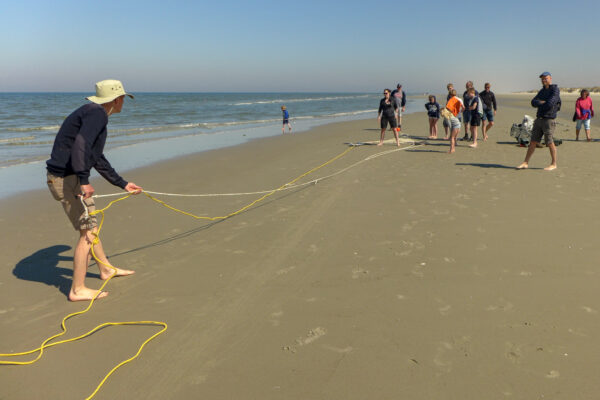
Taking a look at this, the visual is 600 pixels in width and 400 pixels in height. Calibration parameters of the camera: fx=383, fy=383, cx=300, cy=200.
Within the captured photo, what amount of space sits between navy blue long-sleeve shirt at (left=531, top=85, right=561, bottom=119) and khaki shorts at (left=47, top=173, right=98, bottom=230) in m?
8.03

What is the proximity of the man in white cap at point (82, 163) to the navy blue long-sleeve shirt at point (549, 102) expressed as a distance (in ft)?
25.2

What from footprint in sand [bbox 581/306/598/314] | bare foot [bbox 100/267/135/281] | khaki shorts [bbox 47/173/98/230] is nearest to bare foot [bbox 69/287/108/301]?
bare foot [bbox 100/267/135/281]

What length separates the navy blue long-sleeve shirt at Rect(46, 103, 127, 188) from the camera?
3.20 m

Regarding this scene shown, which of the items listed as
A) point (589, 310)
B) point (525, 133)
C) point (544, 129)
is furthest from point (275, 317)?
point (525, 133)

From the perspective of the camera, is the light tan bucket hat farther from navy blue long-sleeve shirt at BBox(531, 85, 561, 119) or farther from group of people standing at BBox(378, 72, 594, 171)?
group of people standing at BBox(378, 72, 594, 171)

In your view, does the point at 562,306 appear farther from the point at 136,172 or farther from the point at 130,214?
the point at 136,172

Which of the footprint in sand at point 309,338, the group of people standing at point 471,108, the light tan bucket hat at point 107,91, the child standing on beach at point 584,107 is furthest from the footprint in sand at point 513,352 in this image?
the child standing on beach at point 584,107

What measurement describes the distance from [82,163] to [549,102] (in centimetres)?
820

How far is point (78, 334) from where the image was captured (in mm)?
3080

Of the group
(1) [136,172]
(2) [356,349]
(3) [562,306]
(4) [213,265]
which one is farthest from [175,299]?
(1) [136,172]

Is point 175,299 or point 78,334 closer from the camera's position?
point 78,334

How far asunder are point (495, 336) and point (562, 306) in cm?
81

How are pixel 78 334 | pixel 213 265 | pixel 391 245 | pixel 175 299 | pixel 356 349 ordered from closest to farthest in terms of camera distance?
pixel 356 349
pixel 78 334
pixel 175 299
pixel 213 265
pixel 391 245

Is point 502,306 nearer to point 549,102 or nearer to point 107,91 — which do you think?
point 107,91
